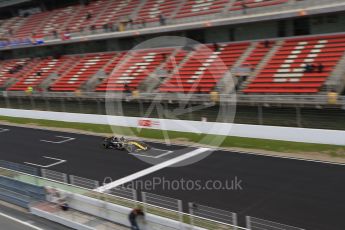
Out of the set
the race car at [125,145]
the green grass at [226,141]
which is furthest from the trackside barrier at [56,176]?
the green grass at [226,141]

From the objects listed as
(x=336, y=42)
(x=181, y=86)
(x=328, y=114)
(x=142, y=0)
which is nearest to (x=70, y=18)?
A: (x=142, y=0)

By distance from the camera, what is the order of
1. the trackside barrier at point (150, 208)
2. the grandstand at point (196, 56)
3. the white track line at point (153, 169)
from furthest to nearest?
1. the grandstand at point (196, 56)
2. the white track line at point (153, 169)
3. the trackside barrier at point (150, 208)

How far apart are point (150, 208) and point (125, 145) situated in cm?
1116

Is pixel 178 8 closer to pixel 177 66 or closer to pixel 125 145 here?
pixel 177 66

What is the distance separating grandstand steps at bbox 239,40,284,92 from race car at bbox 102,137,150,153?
8443mm

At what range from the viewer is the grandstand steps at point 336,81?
2348cm

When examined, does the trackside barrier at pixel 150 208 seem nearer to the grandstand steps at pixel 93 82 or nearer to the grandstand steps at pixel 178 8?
the grandstand steps at pixel 93 82

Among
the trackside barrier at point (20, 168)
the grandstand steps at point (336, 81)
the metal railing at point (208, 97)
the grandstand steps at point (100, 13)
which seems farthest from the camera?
the grandstand steps at point (100, 13)

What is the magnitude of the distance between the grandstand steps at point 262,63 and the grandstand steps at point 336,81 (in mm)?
5332

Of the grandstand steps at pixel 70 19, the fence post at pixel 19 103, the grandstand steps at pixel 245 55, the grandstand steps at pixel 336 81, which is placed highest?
the grandstand steps at pixel 70 19

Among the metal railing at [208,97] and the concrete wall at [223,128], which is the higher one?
the metal railing at [208,97]

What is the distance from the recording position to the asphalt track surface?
1383cm

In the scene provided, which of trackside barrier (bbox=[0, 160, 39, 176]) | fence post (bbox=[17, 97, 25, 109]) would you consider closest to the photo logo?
trackside barrier (bbox=[0, 160, 39, 176])

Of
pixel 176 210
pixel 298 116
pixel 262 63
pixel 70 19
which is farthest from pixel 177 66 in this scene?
pixel 70 19
